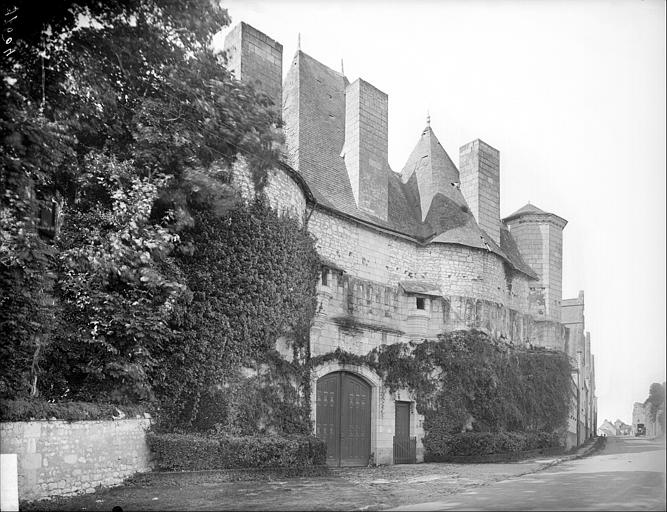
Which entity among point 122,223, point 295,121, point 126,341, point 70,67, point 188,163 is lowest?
point 126,341

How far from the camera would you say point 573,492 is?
985 cm

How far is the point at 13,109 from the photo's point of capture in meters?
9.96

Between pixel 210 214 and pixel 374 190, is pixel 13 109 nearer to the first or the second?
pixel 210 214

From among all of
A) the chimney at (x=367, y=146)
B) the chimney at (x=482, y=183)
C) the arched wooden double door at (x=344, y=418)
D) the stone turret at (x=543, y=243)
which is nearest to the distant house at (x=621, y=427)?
the stone turret at (x=543, y=243)

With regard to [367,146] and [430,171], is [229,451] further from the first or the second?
[430,171]

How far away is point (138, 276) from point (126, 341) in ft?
3.51

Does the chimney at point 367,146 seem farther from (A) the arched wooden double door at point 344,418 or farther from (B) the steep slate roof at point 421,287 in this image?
(A) the arched wooden double door at point 344,418

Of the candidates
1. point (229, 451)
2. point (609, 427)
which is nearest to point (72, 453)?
point (229, 451)

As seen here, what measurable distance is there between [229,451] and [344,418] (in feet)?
17.4

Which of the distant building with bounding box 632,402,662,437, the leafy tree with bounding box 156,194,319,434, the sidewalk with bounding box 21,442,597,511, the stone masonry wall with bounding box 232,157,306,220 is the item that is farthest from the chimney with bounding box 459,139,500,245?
the sidewalk with bounding box 21,442,597,511

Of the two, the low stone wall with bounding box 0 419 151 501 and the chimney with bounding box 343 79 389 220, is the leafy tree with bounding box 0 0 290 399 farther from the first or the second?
the chimney with bounding box 343 79 389 220

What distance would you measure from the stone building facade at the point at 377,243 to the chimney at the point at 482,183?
0.04 m

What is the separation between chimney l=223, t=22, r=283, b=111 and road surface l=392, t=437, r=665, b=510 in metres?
9.53

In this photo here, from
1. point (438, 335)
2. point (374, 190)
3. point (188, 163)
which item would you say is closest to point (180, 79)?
point (188, 163)
